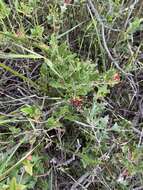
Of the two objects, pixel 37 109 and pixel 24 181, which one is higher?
pixel 37 109

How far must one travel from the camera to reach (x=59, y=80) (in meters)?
1.17

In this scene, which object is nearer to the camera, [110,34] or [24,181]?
[24,181]

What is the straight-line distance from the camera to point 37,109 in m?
1.12

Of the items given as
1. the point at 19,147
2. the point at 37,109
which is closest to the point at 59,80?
the point at 37,109

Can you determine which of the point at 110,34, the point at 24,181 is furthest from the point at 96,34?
the point at 24,181

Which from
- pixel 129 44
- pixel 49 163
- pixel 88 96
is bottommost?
pixel 49 163

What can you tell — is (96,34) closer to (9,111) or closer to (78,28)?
(78,28)

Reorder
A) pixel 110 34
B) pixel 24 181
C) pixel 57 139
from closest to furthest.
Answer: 1. pixel 24 181
2. pixel 57 139
3. pixel 110 34

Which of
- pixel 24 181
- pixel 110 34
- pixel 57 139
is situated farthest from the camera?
pixel 110 34

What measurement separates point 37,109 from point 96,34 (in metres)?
0.32

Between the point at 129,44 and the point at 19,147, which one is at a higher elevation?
the point at 129,44

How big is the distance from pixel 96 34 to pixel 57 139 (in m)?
0.34

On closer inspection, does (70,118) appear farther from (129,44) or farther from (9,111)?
(129,44)

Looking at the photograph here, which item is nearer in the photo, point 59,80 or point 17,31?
point 59,80
